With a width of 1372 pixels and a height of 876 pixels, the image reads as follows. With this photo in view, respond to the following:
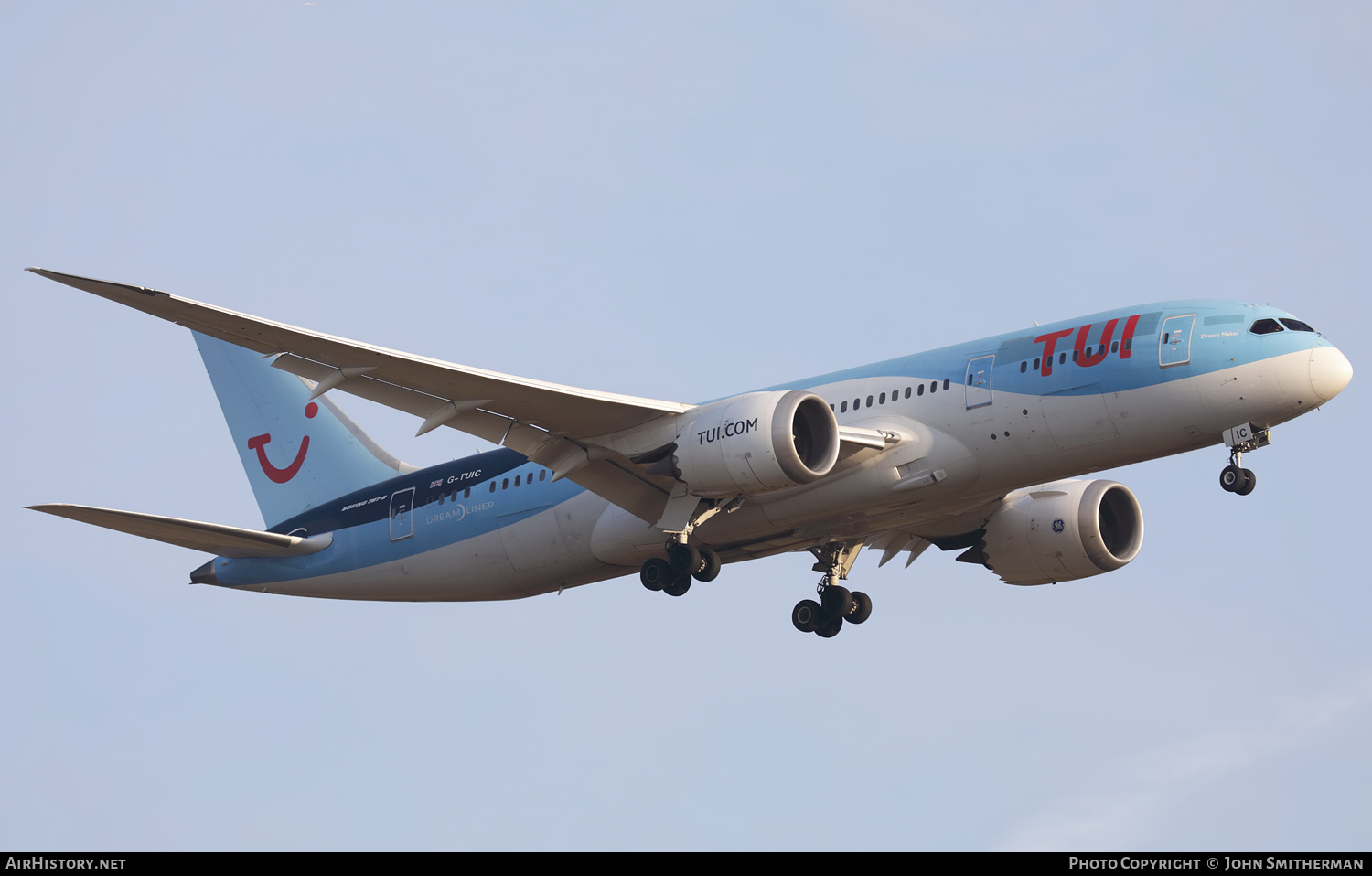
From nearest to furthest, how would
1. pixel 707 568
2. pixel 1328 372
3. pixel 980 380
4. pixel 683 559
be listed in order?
pixel 1328 372 → pixel 980 380 → pixel 683 559 → pixel 707 568

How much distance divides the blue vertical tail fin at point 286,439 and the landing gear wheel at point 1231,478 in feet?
61.3

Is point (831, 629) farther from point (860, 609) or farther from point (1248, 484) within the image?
point (1248, 484)

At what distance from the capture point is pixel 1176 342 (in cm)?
2889

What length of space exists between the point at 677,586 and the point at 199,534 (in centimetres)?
1078

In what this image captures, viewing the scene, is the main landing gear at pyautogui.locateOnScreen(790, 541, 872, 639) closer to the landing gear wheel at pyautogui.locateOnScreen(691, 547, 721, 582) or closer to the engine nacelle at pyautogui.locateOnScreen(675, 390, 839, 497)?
the landing gear wheel at pyautogui.locateOnScreen(691, 547, 721, 582)

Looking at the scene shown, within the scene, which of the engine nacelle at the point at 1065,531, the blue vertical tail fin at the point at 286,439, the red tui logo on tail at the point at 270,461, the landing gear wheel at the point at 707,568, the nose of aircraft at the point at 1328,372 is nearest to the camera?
the nose of aircraft at the point at 1328,372

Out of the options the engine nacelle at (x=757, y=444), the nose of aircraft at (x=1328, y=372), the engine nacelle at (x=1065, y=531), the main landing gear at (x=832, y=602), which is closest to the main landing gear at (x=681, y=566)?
the engine nacelle at (x=757, y=444)

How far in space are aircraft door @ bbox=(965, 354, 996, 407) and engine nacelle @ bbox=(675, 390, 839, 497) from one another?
2.60 m

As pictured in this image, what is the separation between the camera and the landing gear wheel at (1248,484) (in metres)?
28.6

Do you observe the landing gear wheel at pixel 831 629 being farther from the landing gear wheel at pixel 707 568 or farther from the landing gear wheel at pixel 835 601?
the landing gear wheel at pixel 707 568

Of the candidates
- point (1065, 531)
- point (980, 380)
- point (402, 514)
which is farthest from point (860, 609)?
point (402, 514)
